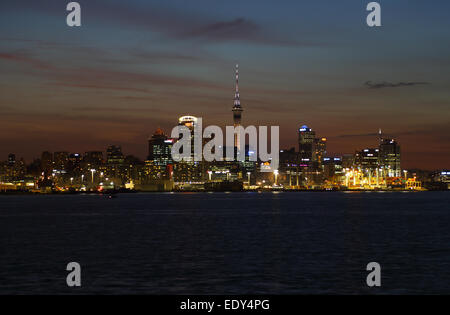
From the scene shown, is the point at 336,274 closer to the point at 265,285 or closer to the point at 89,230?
the point at 265,285

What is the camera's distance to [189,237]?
2844 inches

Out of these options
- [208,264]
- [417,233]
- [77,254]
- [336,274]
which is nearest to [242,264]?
[208,264]

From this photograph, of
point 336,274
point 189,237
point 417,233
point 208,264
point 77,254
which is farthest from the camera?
point 417,233

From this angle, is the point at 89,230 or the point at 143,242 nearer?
the point at 143,242

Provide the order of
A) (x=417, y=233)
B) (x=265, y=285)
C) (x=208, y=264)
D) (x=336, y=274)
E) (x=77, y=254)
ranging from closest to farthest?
(x=265, y=285) < (x=336, y=274) < (x=208, y=264) < (x=77, y=254) < (x=417, y=233)

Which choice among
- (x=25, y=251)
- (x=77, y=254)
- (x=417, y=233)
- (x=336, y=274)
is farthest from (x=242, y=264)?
(x=417, y=233)

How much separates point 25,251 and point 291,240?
2576cm

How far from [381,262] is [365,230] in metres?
33.2
